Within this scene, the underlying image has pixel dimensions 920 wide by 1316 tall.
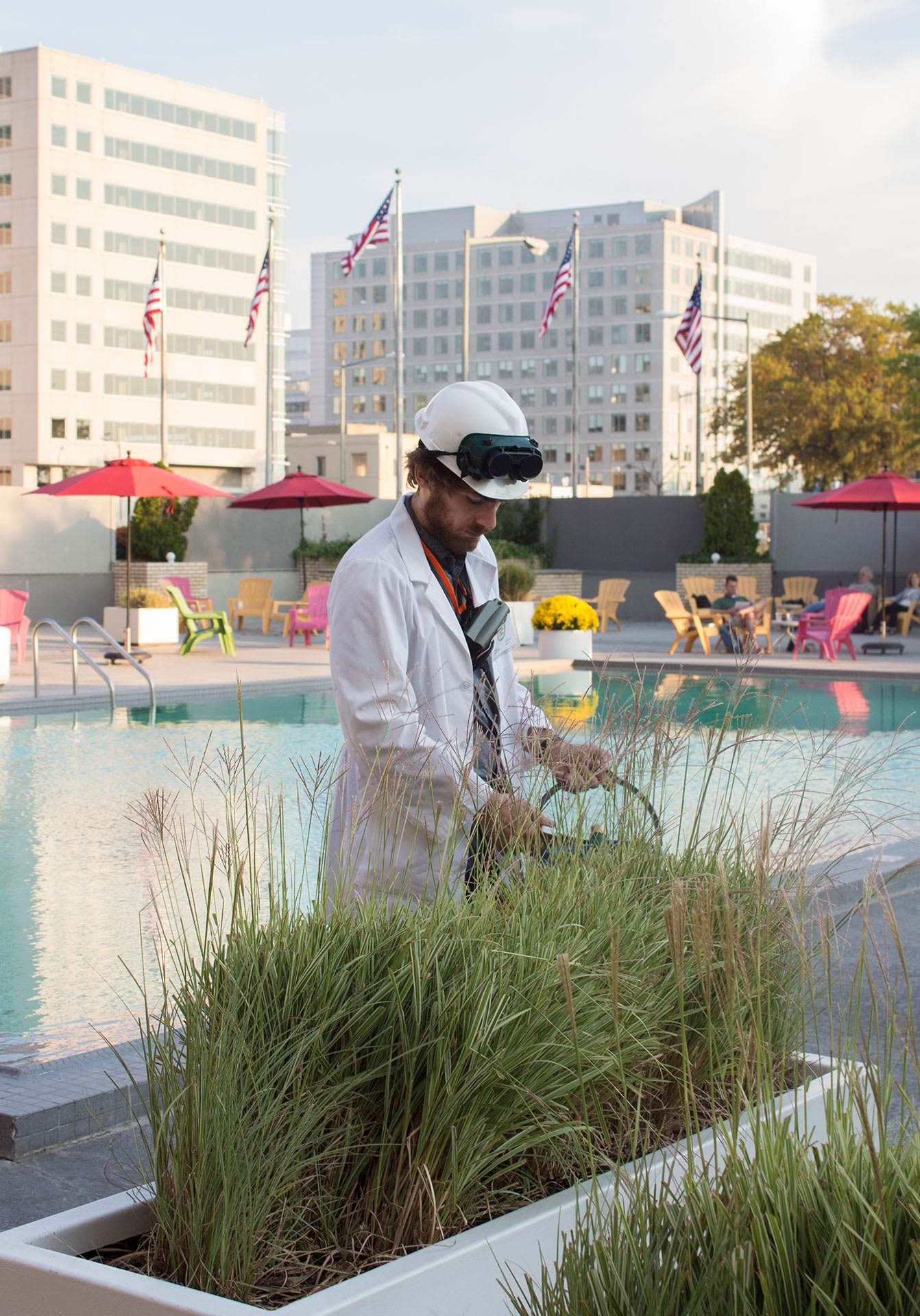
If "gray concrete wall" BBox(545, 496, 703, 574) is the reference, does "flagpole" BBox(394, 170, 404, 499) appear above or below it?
above

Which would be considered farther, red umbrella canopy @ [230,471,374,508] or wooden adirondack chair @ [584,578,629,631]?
wooden adirondack chair @ [584,578,629,631]

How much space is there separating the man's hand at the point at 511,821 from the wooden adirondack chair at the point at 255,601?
71.8 feet

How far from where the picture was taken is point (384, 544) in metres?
2.87

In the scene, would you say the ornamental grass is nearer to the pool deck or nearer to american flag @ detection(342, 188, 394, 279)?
the pool deck

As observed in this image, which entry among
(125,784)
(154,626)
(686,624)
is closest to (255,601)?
(154,626)

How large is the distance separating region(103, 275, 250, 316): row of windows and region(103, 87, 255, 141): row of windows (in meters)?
9.75

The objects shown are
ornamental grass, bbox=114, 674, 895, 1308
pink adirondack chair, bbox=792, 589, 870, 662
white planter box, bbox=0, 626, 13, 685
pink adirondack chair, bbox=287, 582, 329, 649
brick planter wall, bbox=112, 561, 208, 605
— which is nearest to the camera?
ornamental grass, bbox=114, 674, 895, 1308

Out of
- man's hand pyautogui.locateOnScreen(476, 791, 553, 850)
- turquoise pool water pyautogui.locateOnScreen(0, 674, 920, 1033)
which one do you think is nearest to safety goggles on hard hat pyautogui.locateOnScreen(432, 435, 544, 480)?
turquoise pool water pyautogui.locateOnScreen(0, 674, 920, 1033)

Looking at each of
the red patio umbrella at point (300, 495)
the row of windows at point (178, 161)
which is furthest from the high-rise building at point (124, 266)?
the red patio umbrella at point (300, 495)

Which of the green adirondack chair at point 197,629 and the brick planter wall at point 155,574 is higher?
the brick planter wall at point 155,574

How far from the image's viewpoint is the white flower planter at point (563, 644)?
659 inches

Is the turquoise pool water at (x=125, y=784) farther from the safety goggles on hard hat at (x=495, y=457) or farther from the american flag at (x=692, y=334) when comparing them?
the american flag at (x=692, y=334)

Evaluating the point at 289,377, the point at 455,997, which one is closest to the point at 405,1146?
the point at 455,997

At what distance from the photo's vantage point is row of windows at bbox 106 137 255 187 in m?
79.8
